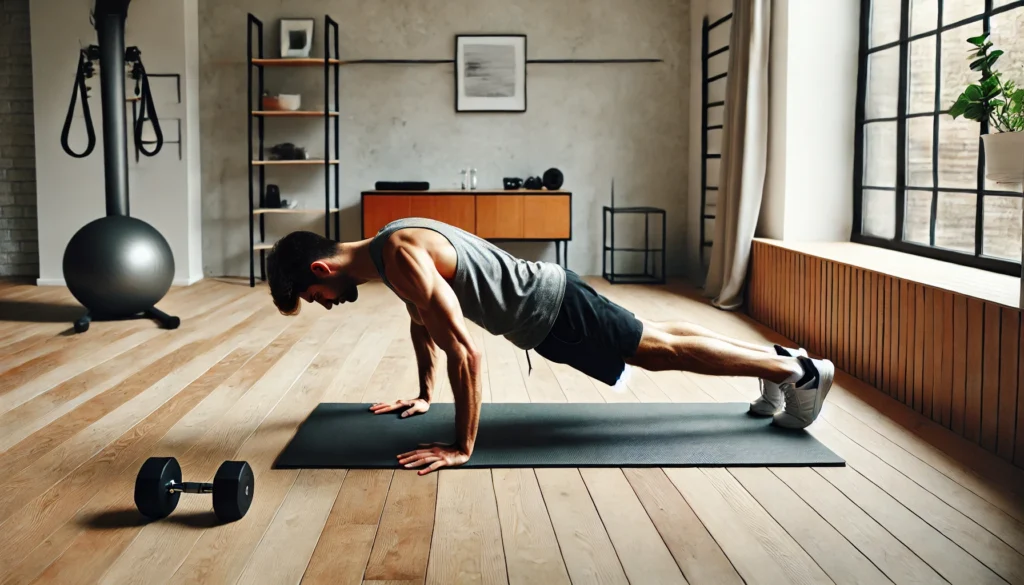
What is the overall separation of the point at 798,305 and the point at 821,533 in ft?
8.88

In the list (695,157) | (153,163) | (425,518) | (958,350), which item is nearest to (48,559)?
(425,518)

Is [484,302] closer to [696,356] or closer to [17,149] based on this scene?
[696,356]

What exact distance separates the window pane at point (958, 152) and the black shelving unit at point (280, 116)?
4139 millimetres

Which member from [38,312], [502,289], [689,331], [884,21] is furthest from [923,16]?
[38,312]

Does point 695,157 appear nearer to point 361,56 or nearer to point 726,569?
point 361,56

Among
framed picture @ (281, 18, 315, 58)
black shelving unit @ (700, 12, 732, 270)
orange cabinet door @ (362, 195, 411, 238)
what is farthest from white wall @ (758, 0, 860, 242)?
framed picture @ (281, 18, 315, 58)

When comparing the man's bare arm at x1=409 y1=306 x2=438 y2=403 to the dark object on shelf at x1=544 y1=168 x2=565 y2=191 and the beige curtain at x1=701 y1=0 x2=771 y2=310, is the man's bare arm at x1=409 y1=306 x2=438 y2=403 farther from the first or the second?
the dark object on shelf at x1=544 y1=168 x2=565 y2=191

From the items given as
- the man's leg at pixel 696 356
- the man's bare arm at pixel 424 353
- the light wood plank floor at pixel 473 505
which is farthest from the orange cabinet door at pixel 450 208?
the man's leg at pixel 696 356

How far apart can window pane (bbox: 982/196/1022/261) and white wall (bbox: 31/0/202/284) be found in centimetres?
549

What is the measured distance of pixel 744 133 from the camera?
18.4ft

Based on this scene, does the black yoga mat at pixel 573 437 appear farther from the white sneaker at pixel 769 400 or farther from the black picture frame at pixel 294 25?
the black picture frame at pixel 294 25

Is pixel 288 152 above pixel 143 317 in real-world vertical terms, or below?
above

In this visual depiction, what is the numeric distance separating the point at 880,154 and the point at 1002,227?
1.30m

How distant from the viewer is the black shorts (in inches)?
110
